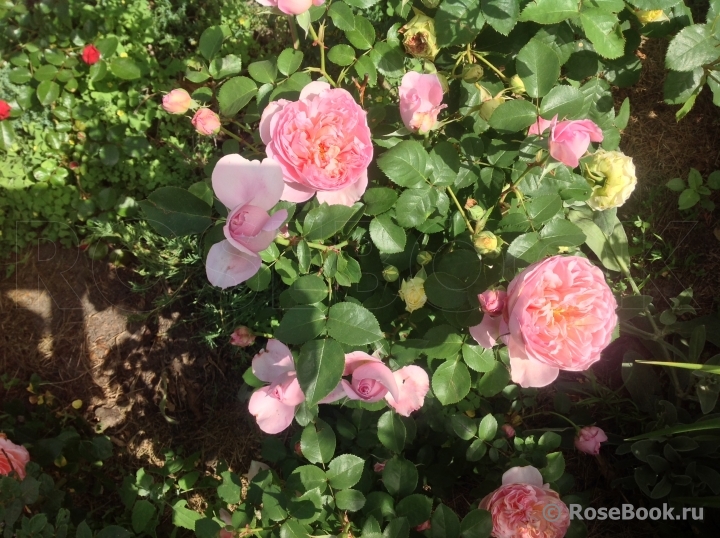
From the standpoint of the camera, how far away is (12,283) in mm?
2494

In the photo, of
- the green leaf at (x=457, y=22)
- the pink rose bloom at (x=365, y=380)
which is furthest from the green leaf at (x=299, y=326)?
the green leaf at (x=457, y=22)

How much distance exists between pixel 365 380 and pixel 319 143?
495 mm

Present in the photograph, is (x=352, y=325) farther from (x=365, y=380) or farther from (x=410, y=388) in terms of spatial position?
(x=410, y=388)

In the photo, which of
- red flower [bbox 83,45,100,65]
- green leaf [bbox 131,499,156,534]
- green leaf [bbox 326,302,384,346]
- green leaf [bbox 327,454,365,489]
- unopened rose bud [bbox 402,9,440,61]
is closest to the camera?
green leaf [bbox 326,302,384,346]

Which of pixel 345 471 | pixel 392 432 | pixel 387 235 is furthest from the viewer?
pixel 392 432

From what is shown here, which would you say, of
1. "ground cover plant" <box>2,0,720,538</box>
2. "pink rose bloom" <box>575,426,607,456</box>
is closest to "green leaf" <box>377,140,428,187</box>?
"ground cover plant" <box>2,0,720,538</box>

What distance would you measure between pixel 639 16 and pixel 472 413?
129 cm

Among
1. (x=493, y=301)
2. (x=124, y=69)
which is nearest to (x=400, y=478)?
(x=493, y=301)

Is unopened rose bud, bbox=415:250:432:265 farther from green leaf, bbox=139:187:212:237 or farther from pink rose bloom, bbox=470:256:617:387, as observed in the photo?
green leaf, bbox=139:187:212:237

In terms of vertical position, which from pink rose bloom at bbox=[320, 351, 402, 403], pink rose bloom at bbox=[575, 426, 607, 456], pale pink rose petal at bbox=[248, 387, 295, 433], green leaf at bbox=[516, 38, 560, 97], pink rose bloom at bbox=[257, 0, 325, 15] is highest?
pink rose bloom at bbox=[257, 0, 325, 15]

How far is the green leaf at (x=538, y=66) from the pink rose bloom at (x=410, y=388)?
695 mm

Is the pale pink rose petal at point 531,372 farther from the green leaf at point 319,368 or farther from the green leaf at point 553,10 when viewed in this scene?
the green leaf at point 553,10

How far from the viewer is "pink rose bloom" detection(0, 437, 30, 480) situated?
59.1 inches

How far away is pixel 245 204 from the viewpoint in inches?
38.1
